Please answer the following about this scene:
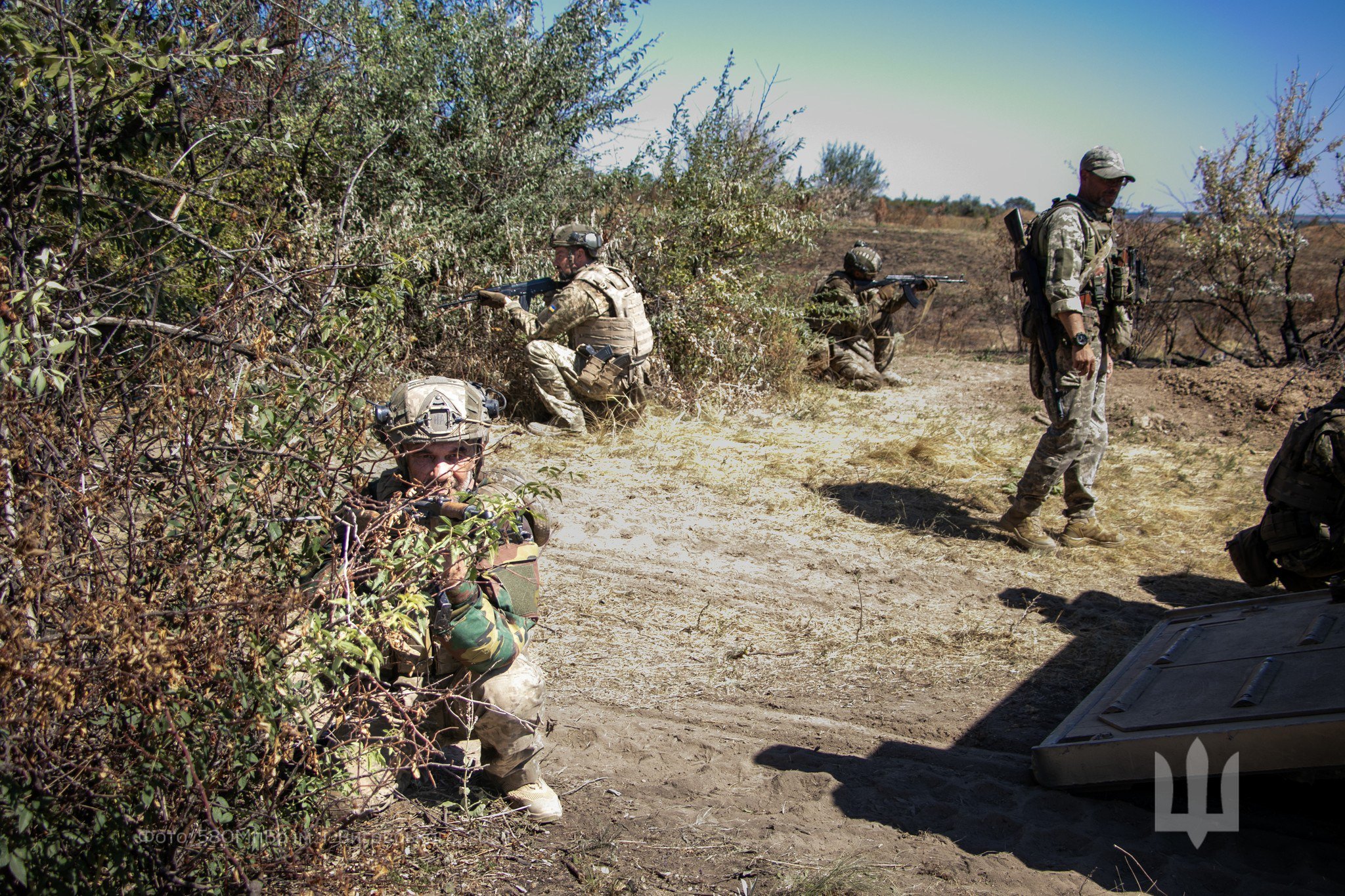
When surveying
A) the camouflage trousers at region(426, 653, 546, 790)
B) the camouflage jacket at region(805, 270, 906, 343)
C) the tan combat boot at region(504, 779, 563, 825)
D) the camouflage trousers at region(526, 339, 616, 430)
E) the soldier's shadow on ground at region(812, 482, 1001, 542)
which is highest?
the camouflage jacket at region(805, 270, 906, 343)

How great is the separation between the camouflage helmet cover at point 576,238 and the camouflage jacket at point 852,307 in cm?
328

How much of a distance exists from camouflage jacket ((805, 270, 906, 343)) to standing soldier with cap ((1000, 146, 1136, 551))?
4497 millimetres

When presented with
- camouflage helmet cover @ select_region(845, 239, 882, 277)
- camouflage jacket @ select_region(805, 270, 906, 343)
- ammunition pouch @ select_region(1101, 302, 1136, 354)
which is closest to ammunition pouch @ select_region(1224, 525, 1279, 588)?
ammunition pouch @ select_region(1101, 302, 1136, 354)

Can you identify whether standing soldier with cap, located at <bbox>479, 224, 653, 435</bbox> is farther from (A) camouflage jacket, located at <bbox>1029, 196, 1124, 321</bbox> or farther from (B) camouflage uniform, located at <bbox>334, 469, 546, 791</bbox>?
(B) camouflage uniform, located at <bbox>334, 469, 546, 791</bbox>

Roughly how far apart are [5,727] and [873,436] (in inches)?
266

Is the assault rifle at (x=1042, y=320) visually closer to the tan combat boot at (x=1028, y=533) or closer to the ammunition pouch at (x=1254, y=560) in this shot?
the tan combat boot at (x=1028, y=533)

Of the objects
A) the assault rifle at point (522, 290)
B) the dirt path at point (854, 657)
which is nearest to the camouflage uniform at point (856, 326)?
the dirt path at point (854, 657)

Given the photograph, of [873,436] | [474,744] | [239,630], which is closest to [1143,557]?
[873,436]

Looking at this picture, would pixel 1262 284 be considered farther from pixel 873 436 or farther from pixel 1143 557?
pixel 1143 557

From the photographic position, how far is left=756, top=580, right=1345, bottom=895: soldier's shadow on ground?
2.60m

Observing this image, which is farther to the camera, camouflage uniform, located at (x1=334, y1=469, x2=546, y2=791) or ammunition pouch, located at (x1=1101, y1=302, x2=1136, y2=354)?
ammunition pouch, located at (x1=1101, y1=302, x2=1136, y2=354)

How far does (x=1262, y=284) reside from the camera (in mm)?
10094

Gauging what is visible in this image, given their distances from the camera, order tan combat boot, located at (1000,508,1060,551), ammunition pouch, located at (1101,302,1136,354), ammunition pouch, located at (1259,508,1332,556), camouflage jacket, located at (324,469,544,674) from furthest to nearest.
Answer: tan combat boot, located at (1000,508,1060,551)
ammunition pouch, located at (1101,302,1136,354)
ammunition pouch, located at (1259,508,1332,556)
camouflage jacket, located at (324,469,544,674)

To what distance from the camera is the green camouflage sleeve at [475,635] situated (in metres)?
2.42
